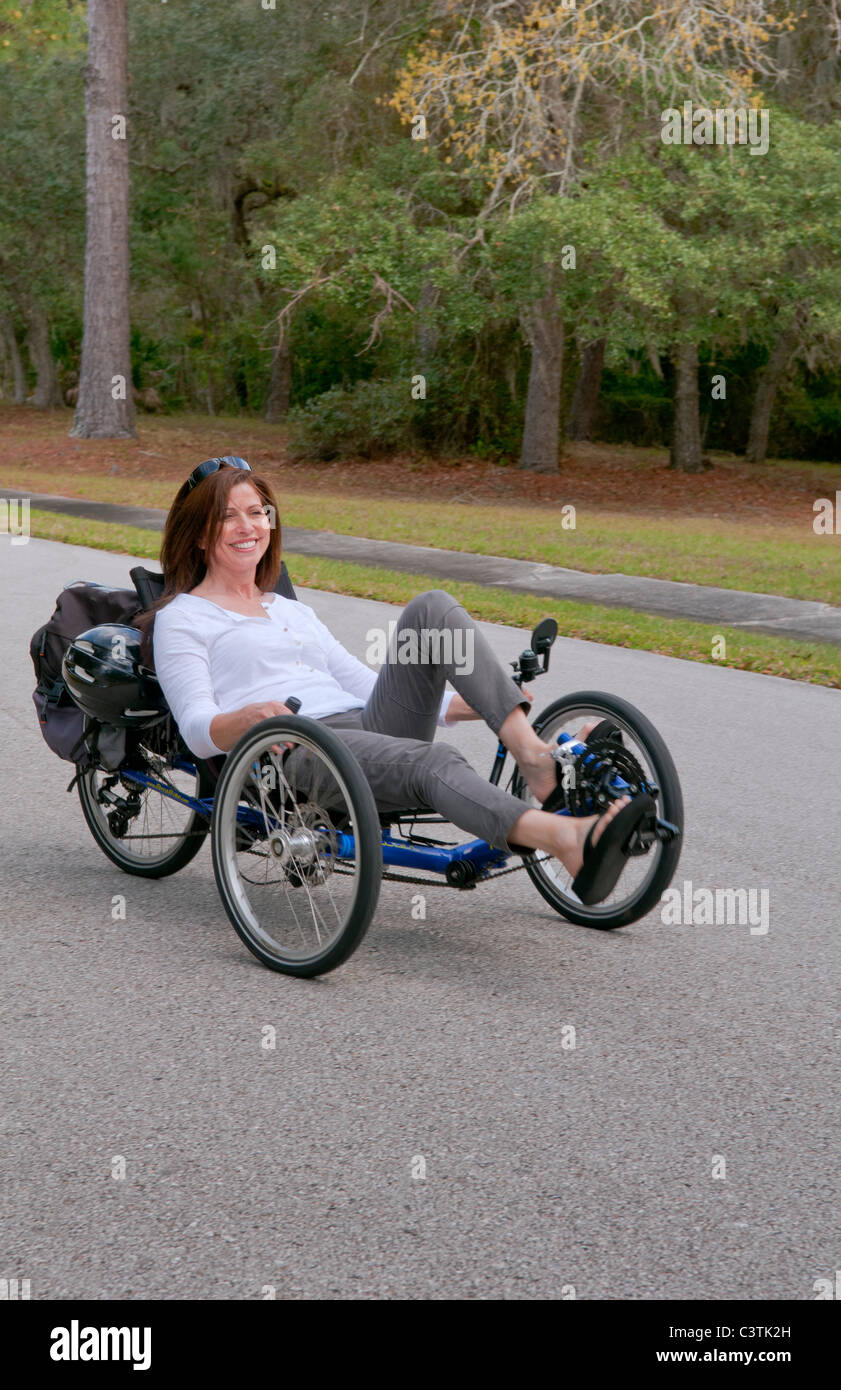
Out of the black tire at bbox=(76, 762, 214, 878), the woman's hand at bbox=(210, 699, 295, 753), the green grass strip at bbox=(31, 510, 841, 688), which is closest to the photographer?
the woman's hand at bbox=(210, 699, 295, 753)

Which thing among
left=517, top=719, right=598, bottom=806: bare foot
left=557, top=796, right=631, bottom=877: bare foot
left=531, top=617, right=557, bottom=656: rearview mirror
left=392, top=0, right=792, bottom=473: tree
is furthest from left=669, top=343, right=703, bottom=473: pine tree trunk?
left=557, top=796, right=631, bottom=877: bare foot

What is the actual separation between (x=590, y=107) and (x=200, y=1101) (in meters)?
21.0

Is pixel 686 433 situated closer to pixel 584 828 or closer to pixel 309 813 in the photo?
pixel 309 813

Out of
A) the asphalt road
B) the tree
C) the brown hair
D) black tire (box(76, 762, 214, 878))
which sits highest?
the tree

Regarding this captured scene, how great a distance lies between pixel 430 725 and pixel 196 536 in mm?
962

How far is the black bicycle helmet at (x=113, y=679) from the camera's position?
4.89 metres

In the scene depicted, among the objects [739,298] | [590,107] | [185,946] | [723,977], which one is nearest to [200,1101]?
[185,946]

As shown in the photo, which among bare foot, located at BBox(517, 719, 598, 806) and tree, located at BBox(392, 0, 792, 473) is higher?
tree, located at BBox(392, 0, 792, 473)

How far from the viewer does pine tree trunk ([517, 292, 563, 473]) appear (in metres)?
24.5

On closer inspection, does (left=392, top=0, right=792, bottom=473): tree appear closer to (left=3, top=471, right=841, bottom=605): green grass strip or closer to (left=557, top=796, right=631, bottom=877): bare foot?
(left=3, top=471, right=841, bottom=605): green grass strip

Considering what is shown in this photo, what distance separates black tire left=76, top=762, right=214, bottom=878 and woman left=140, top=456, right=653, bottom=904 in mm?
522

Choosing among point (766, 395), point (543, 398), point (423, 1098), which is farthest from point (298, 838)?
point (766, 395)

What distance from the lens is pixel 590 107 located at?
22.2 m
